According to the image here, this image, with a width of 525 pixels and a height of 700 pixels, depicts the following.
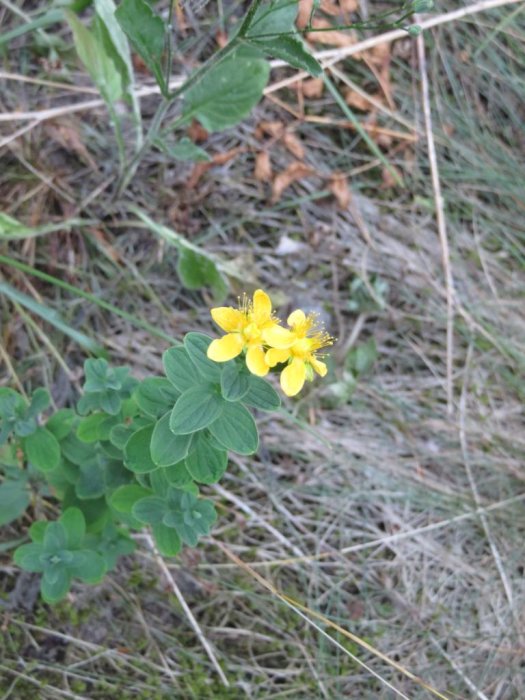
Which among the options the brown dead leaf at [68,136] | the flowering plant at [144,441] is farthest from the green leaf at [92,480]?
the brown dead leaf at [68,136]

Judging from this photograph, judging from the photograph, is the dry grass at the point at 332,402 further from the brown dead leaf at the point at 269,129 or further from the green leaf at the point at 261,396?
the green leaf at the point at 261,396

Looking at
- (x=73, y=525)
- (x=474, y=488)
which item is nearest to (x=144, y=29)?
(x=73, y=525)

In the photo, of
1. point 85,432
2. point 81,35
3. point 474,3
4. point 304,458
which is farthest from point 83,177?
point 474,3

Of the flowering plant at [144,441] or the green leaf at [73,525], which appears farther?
the green leaf at [73,525]

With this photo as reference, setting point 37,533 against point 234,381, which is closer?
point 234,381

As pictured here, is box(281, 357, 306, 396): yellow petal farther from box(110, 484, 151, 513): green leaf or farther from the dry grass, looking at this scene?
the dry grass

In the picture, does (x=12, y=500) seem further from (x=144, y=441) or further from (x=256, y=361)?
(x=256, y=361)

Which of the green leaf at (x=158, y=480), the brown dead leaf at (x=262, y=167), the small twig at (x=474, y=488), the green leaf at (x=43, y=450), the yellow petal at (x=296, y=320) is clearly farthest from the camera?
the brown dead leaf at (x=262, y=167)
